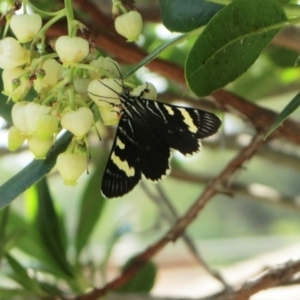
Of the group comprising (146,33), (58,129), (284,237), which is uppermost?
(284,237)

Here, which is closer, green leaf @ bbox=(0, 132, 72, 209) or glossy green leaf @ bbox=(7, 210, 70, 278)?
green leaf @ bbox=(0, 132, 72, 209)

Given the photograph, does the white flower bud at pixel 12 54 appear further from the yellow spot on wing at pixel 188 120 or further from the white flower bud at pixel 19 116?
the yellow spot on wing at pixel 188 120

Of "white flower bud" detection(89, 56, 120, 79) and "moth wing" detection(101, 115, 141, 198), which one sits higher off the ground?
"white flower bud" detection(89, 56, 120, 79)

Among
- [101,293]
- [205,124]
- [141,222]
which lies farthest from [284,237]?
[205,124]

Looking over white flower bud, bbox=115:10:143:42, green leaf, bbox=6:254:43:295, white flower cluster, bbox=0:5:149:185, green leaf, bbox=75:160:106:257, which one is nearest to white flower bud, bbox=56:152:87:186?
white flower cluster, bbox=0:5:149:185

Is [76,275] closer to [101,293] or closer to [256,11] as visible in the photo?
[101,293]

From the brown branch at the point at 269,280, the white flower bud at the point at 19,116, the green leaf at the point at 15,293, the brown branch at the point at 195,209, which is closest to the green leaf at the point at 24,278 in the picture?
the green leaf at the point at 15,293

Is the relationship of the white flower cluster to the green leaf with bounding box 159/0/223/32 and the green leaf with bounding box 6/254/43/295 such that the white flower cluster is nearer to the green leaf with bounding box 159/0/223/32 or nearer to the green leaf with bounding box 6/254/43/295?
the green leaf with bounding box 159/0/223/32
